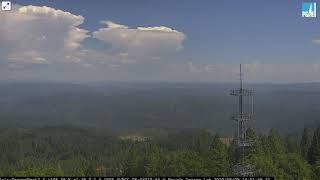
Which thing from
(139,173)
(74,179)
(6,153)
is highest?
(74,179)

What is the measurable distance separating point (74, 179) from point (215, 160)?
763 inches

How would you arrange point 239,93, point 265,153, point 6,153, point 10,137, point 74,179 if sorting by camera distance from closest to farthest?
point 74,179, point 239,93, point 265,153, point 6,153, point 10,137

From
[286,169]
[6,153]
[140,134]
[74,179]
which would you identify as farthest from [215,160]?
[140,134]

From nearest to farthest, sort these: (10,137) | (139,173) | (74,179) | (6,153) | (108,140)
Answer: (74,179), (139,173), (6,153), (108,140), (10,137)

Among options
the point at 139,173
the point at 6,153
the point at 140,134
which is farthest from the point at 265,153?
the point at 140,134

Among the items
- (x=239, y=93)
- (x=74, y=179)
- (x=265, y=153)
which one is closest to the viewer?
(x=74, y=179)

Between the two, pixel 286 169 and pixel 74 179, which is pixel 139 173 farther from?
pixel 74 179

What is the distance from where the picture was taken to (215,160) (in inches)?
1857

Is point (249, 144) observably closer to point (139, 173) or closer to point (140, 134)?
point (139, 173)

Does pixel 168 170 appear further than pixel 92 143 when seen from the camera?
No

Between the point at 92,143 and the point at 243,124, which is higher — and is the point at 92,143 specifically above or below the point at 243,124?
below

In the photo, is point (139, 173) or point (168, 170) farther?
point (139, 173)

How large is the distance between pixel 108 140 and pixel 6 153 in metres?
40.1

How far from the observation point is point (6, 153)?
15925 centimetres
